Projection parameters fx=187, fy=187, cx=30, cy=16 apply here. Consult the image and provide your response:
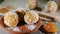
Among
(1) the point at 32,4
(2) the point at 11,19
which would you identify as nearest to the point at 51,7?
(1) the point at 32,4

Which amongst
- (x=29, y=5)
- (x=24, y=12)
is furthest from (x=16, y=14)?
(x=29, y=5)

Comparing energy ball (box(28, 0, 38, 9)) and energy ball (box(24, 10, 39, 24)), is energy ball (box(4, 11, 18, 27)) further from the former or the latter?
energy ball (box(28, 0, 38, 9))

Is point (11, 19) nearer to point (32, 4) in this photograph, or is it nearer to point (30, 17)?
point (30, 17)

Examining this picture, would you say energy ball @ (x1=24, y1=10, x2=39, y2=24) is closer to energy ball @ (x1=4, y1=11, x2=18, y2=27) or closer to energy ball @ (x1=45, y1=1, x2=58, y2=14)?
energy ball @ (x1=4, y1=11, x2=18, y2=27)

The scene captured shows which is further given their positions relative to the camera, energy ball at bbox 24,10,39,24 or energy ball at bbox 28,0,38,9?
energy ball at bbox 28,0,38,9

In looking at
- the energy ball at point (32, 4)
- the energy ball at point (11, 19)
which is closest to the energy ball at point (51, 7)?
the energy ball at point (32, 4)

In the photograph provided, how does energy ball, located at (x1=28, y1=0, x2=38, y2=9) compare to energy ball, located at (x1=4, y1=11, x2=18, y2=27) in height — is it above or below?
above

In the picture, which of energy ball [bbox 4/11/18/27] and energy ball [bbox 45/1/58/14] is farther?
energy ball [bbox 45/1/58/14]

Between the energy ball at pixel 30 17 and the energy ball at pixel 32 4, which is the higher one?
the energy ball at pixel 32 4

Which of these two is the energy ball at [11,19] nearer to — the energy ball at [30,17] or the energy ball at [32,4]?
the energy ball at [30,17]

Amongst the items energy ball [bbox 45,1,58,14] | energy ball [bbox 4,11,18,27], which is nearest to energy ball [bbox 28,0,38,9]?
energy ball [bbox 45,1,58,14]

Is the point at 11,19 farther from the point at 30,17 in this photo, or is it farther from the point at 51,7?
the point at 51,7

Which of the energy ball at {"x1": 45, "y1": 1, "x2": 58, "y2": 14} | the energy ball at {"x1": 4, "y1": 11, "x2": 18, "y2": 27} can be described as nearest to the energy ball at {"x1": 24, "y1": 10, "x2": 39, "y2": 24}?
the energy ball at {"x1": 4, "y1": 11, "x2": 18, "y2": 27}

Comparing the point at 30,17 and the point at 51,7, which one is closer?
the point at 30,17
